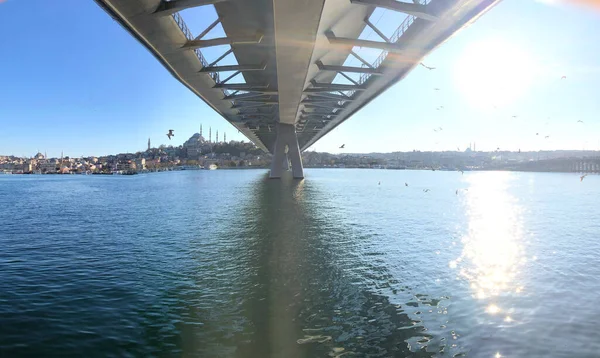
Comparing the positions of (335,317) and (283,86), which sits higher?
(283,86)

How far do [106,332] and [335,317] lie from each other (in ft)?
14.3

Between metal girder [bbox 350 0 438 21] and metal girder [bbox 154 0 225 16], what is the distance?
5295 millimetres

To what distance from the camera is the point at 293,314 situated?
25.6 feet

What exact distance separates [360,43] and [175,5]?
8.08 metres

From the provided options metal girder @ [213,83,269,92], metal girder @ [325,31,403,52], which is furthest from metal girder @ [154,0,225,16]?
metal girder @ [213,83,269,92]

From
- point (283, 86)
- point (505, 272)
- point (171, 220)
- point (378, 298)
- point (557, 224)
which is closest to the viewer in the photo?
point (378, 298)

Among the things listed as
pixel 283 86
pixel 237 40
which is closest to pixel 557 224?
pixel 283 86

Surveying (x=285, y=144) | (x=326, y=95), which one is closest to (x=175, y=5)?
(x=326, y=95)

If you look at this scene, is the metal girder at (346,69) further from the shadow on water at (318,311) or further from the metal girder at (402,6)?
the shadow on water at (318,311)

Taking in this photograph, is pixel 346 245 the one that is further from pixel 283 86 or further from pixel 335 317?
pixel 283 86

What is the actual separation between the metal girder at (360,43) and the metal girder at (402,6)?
131 inches

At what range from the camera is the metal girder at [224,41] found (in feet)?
56.7

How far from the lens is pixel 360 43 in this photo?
17078mm

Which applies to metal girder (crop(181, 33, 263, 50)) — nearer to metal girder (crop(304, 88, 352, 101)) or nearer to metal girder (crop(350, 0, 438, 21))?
metal girder (crop(350, 0, 438, 21))
